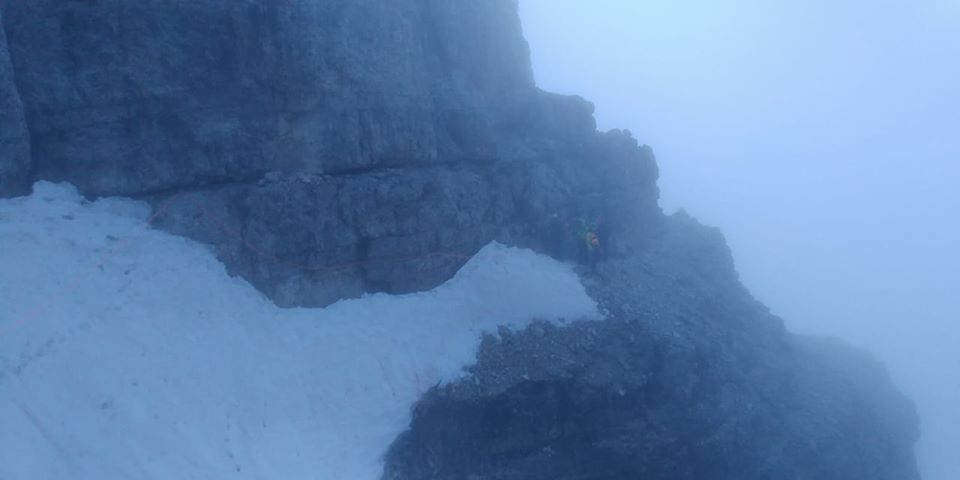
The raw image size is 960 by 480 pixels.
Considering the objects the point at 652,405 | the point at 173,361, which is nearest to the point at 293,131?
the point at 173,361

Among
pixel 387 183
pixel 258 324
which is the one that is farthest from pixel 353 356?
pixel 387 183

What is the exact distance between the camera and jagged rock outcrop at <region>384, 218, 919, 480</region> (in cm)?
1881

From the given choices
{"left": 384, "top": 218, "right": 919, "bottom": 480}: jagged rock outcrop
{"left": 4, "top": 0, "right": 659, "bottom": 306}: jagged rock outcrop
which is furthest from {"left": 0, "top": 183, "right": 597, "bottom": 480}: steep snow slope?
{"left": 384, "top": 218, "right": 919, "bottom": 480}: jagged rock outcrop

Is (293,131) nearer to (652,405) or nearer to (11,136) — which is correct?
(11,136)

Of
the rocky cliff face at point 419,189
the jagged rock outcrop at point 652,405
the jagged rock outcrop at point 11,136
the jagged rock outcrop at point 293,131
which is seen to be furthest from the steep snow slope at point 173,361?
the jagged rock outcrop at point 652,405

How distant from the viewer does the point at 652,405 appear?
21156 mm

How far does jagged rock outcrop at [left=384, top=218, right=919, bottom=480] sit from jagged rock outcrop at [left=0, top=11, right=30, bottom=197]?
11.0 meters

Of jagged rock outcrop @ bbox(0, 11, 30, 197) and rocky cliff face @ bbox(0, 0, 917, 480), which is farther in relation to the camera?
rocky cliff face @ bbox(0, 0, 917, 480)

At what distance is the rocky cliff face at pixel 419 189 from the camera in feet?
58.1

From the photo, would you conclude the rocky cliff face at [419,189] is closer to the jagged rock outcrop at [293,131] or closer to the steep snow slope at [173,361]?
the jagged rock outcrop at [293,131]

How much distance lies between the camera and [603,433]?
20.1m

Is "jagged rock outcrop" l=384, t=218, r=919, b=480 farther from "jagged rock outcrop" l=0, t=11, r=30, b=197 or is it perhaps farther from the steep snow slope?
"jagged rock outcrop" l=0, t=11, r=30, b=197

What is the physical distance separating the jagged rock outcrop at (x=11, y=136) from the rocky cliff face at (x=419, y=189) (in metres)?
0.05

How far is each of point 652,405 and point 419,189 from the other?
9.58 m
